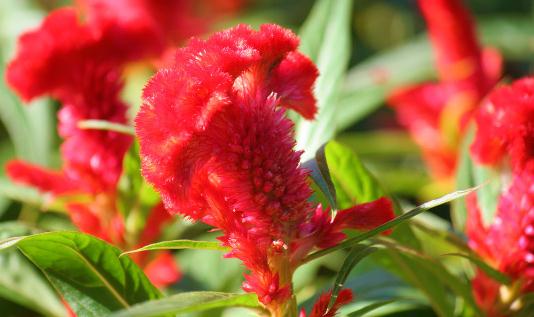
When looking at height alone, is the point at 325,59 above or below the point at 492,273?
above

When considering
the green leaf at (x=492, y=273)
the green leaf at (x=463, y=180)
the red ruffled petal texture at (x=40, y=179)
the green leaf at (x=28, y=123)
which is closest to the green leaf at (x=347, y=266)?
the green leaf at (x=492, y=273)

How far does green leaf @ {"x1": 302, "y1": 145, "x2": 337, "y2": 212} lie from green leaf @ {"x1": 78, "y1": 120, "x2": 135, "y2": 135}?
0.36m

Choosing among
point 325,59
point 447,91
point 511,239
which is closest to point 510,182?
point 511,239

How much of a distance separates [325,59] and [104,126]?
395 millimetres

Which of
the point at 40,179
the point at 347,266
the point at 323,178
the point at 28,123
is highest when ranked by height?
the point at 28,123

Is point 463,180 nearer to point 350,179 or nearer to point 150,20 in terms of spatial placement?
point 350,179

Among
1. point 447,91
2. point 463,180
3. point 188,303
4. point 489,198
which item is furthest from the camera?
point 447,91

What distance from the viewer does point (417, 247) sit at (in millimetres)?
1216

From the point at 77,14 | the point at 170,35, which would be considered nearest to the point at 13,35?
the point at 170,35

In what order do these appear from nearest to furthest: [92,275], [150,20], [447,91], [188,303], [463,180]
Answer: [188,303], [92,275], [463,180], [150,20], [447,91]

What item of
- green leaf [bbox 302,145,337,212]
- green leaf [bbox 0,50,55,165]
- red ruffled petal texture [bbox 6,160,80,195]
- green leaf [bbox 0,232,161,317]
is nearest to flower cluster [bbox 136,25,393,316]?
green leaf [bbox 302,145,337,212]

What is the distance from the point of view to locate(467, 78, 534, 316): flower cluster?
3.56ft

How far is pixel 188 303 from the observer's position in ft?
2.73

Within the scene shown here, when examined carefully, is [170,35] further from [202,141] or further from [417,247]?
[202,141]
